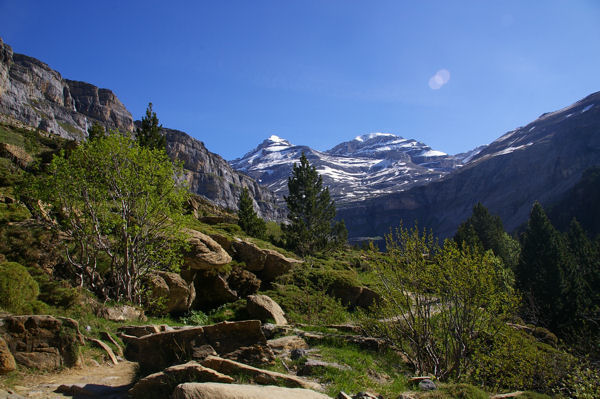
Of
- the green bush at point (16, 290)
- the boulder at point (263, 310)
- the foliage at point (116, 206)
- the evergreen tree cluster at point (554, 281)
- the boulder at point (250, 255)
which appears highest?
the foliage at point (116, 206)

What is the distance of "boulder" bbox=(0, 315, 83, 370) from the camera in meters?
7.53

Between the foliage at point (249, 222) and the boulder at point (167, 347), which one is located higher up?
the foliage at point (249, 222)

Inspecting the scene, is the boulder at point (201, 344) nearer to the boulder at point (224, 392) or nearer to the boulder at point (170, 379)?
the boulder at point (170, 379)

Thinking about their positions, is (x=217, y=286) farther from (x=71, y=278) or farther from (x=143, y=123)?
(x=143, y=123)

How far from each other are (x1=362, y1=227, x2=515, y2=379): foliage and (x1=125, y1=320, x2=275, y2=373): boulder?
6.24 meters

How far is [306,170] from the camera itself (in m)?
45.2

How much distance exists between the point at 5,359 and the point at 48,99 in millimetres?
201461

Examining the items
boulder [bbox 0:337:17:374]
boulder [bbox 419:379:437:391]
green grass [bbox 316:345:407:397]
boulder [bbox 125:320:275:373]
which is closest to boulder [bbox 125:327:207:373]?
boulder [bbox 125:320:275:373]

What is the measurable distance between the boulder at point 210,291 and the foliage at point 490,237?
4921 centimetres

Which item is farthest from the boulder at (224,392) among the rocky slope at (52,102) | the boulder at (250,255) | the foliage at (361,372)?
the rocky slope at (52,102)

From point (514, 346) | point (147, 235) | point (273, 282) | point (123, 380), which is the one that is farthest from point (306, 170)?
point (123, 380)

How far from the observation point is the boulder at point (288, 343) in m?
10.6

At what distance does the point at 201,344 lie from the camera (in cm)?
843

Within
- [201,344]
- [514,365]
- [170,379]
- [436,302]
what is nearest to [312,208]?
[436,302]
